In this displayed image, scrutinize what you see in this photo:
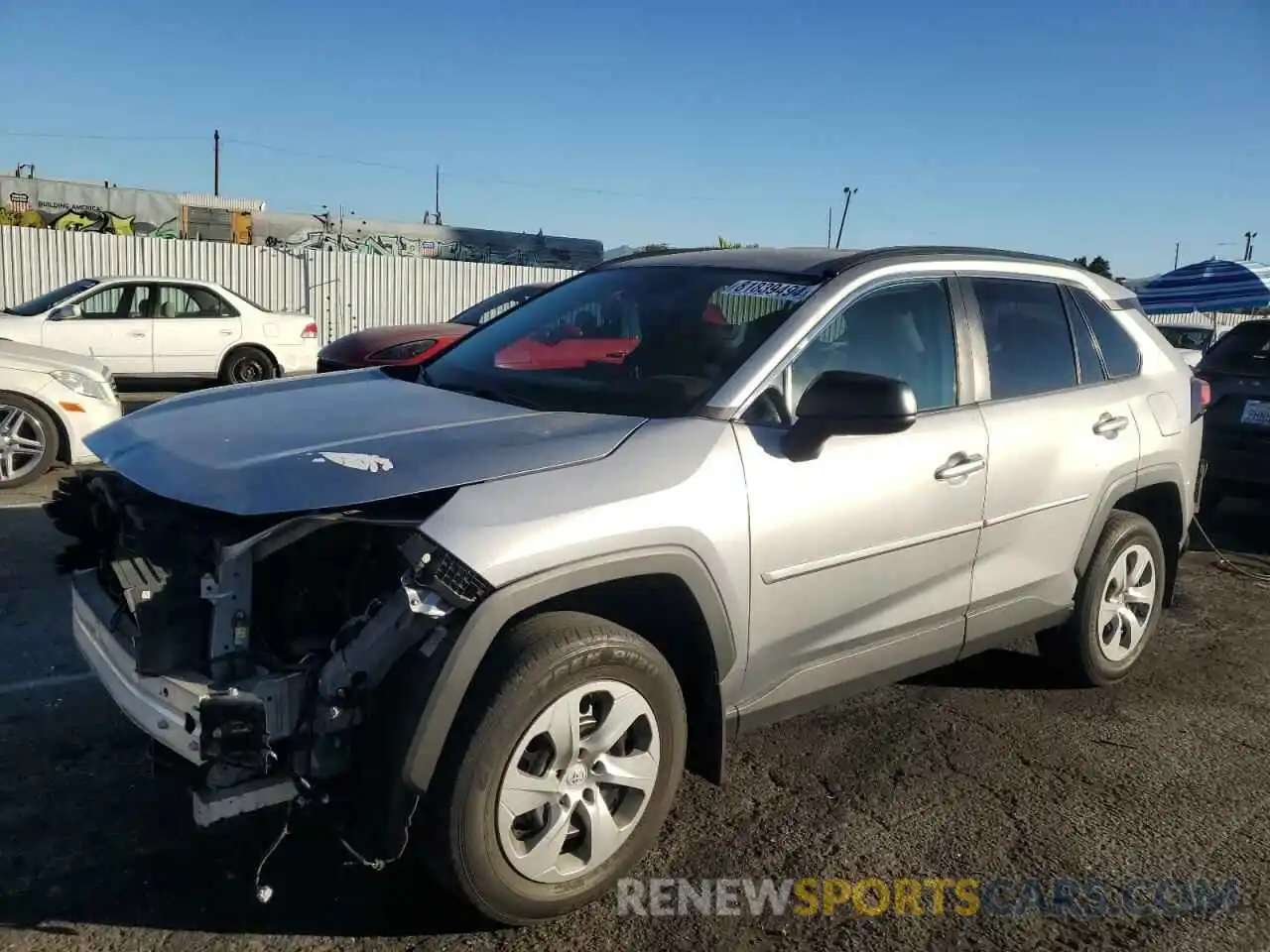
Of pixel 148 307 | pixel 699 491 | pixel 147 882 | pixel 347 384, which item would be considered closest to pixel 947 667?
pixel 699 491

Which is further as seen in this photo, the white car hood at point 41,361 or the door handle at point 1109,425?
the white car hood at point 41,361

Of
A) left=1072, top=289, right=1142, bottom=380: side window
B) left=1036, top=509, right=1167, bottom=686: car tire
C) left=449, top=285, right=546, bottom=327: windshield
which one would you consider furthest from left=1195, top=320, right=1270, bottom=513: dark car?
left=449, top=285, right=546, bottom=327: windshield

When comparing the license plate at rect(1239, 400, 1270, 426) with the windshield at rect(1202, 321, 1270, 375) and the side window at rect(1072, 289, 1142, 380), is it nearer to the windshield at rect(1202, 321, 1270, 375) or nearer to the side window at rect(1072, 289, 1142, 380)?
the windshield at rect(1202, 321, 1270, 375)

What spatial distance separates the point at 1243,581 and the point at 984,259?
3.86 metres

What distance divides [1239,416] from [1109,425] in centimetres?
387

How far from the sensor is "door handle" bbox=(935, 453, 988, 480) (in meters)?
3.57

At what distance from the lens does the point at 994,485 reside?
12.4 feet

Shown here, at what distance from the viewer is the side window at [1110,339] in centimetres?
460

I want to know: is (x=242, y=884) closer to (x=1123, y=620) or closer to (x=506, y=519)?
(x=506, y=519)

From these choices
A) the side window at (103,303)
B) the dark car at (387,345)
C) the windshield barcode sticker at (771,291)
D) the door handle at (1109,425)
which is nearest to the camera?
the windshield barcode sticker at (771,291)

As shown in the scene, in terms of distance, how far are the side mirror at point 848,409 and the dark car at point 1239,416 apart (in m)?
5.46

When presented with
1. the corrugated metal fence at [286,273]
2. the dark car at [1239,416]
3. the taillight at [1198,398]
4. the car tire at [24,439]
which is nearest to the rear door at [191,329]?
the car tire at [24,439]

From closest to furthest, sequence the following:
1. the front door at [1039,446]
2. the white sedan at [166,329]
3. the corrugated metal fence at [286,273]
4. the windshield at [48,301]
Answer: the front door at [1039,446] < the windshield at [48,301] < the white sedan at [166,329] < the corrugated metal fence at [286,273]

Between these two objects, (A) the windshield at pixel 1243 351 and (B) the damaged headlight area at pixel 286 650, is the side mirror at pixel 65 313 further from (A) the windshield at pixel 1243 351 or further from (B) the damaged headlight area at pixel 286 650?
(A) the windshield at pixel 1243 351
